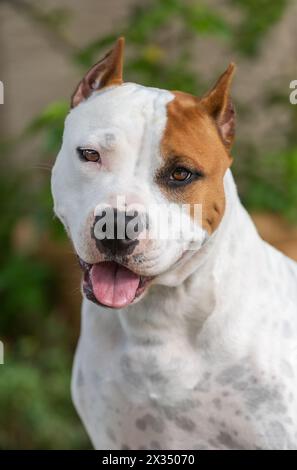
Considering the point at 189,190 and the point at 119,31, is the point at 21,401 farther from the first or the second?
the point at 189,190

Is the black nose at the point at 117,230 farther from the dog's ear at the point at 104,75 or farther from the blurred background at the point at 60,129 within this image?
the blurred background at the point at 60,129

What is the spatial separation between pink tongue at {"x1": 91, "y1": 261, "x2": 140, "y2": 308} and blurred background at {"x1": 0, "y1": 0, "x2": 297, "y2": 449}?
5.77 ft

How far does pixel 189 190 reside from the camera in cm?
194

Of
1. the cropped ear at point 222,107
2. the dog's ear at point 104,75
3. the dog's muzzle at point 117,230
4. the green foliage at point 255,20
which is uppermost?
the green foliage at point 255,20

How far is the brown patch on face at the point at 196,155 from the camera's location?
75.4 inches

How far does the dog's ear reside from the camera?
6.79ft

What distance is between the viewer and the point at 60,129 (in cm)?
367

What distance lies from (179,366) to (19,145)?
350 centimetres

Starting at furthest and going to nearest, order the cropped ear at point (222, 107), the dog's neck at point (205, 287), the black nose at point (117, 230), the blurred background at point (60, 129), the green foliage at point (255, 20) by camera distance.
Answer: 1. the green foliage at point (255, 20)
2. the blurred background at point (60, 129)
3. the dog's neck at point (205, 287)
4. the cropped ear at point (222, 107)
5. the black nose at point (117, 230)

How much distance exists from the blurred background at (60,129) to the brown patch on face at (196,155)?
1.69 meters

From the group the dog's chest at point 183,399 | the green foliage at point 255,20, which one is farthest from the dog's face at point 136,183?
the green foliage at point 255,20

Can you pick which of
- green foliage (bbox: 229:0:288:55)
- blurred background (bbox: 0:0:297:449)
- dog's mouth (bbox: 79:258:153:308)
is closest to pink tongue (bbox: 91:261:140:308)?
dog's mouth (bbox: 79:258:153:308)

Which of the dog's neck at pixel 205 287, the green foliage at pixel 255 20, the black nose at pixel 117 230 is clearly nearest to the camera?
the black nose at pixel 117 230

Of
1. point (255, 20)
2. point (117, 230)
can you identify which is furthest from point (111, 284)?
point (255, 20)
